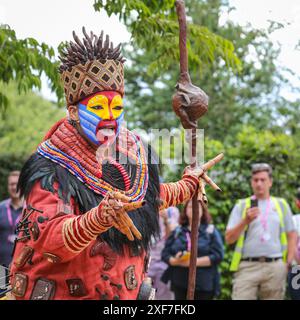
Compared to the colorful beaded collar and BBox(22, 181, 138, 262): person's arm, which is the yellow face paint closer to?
the colorful beaded collar

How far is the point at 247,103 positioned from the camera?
1566 centimetres

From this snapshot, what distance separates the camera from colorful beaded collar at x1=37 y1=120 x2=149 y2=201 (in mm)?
3617

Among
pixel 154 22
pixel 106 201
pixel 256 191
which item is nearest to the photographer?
pixel 106 201

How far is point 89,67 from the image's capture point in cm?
371

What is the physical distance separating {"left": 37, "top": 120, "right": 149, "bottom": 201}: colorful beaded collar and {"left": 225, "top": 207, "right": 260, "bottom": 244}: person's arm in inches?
123

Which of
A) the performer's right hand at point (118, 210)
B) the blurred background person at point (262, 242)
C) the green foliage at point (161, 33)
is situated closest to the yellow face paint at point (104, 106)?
the performer's right hand at point (118, 210)

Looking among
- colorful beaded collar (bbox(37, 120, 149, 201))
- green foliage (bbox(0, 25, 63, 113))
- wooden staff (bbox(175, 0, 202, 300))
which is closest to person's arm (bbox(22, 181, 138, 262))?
colorful beaded collar (bbox(37, 120, 149, 201))

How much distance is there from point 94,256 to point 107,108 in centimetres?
80

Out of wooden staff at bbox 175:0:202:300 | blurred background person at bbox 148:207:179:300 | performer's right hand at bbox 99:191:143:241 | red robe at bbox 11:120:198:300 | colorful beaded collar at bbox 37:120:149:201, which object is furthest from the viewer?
blurred background person at bbox 148:207:179:300

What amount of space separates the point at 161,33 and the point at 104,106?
274cm

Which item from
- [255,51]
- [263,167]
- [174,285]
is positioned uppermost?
[255,51]

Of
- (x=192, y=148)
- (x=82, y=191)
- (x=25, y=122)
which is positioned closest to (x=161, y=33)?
(x=192, y=148)
